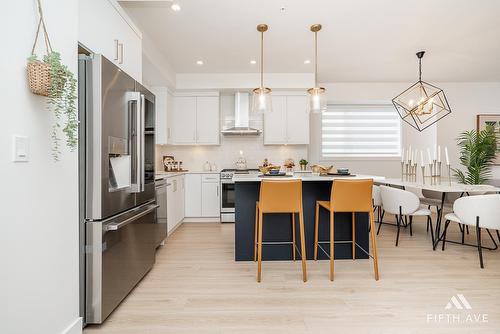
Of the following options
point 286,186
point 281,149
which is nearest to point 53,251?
point 286,186

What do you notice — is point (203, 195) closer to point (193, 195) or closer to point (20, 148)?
point (193, 195)

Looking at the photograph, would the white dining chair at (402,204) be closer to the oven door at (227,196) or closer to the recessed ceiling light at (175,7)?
the oven door at (227,196)

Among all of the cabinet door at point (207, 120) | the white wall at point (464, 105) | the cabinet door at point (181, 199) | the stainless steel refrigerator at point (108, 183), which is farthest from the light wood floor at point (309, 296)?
the white wall at point (464, 105)

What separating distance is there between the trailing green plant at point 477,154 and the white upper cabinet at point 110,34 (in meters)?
6.26

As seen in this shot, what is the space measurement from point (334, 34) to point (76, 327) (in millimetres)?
3942

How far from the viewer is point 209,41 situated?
3.73 metres

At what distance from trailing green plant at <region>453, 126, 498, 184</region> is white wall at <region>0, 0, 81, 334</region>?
21.9ft

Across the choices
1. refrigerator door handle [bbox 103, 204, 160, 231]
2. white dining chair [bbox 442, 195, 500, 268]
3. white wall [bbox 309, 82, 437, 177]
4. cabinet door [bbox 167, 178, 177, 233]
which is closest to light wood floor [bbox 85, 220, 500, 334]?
white dining chair [bbox 442, 195, 500, 268]

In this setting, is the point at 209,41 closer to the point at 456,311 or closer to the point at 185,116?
the point at 185,116

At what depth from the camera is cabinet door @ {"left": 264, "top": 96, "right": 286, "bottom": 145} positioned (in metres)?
5.23

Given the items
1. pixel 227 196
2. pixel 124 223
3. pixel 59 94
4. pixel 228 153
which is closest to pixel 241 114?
pixel 228 153

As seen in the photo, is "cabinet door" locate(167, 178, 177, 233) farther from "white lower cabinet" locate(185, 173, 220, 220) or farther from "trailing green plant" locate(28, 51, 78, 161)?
"trailing green plant" locate(28, 51, 78, 161)

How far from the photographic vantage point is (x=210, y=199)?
503 centimetres

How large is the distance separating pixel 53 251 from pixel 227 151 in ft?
14.0
